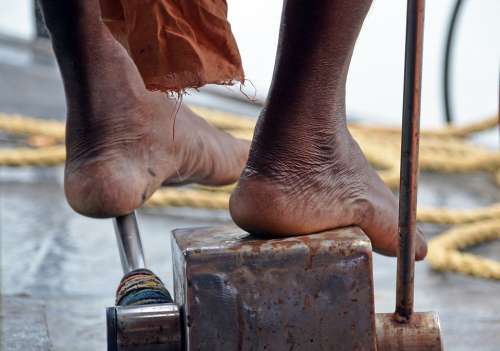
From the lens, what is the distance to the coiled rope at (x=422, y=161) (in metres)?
1.97

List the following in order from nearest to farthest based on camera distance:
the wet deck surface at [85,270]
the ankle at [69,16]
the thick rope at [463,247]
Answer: the ankle at [69,16] < the wet deck surface at [85,270] < the thick rope at [463,247]

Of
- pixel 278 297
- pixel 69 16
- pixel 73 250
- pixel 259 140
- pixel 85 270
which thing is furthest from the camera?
pixel 73 250

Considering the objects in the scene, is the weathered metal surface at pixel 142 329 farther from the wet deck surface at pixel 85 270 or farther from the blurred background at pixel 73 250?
the wet deck surface at pixel 85 270

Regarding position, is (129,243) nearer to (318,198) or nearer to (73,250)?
(318,198)

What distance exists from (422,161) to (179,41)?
1722 millimetres

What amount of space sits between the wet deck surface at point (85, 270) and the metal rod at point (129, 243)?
22cm

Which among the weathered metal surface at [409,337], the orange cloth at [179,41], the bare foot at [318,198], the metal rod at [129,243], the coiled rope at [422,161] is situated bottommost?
the coiled rope at [422,161]

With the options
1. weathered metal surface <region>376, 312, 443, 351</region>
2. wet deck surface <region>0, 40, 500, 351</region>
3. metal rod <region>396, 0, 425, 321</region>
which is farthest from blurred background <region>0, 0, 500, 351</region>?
weathered metal surface <region>376, 312, 443, 351</region>

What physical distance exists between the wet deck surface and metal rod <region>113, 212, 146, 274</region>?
215 millimetres

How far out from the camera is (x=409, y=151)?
3.26 ft

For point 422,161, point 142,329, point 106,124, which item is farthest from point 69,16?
point 422,161

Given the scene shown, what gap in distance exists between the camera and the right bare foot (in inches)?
48.7

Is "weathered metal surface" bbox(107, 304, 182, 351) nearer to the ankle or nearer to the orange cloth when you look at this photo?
the orange cloth

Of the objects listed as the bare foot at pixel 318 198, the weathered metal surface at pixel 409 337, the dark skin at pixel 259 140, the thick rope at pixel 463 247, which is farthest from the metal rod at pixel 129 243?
the thick rope at pixel 463 247
